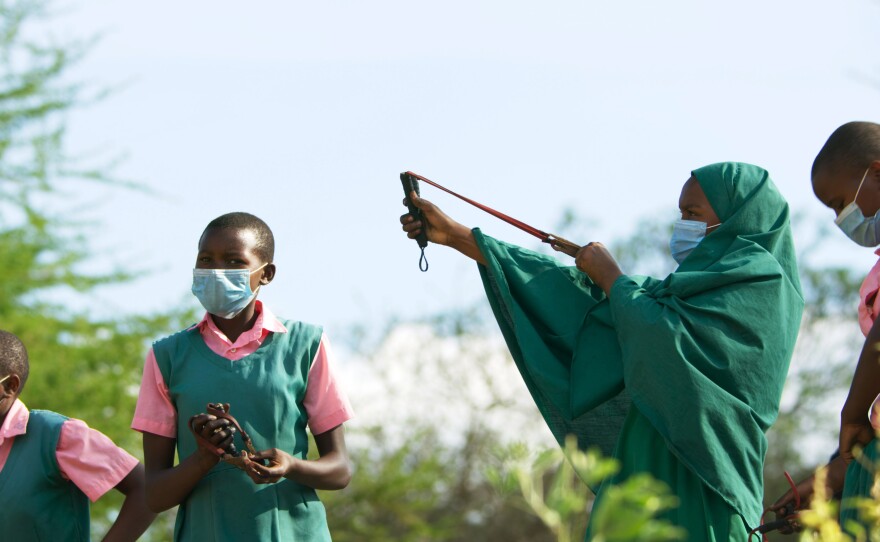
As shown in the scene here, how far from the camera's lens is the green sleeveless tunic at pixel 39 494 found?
4.50m

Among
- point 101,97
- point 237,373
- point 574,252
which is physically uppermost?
point 101,97

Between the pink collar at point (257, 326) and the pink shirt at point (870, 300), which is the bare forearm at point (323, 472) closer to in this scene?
the pink collar at point (257, 326)

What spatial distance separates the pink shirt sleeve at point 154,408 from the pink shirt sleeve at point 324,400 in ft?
1.53

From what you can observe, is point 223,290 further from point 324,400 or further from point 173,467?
point 173,467

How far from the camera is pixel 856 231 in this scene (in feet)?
13.8

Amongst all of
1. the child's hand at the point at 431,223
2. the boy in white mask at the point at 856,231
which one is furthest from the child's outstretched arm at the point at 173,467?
the boy in white mask at the point at 856,231

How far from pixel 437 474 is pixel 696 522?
1636 centimetres

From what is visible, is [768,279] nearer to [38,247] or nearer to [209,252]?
[209,252]

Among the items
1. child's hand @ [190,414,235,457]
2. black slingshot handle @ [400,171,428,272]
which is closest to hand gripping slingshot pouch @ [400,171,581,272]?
black slingshot handle @ [400,171,428,272]

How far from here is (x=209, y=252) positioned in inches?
178

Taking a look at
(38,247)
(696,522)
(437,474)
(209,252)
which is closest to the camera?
(696,522)

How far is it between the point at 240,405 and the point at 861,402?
1999mm

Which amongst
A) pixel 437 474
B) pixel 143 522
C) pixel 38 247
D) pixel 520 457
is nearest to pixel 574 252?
pixel 143 522

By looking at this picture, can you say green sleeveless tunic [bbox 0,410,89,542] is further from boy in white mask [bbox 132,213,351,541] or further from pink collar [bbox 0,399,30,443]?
boy in white mask [bbox 132,213,351,541]
